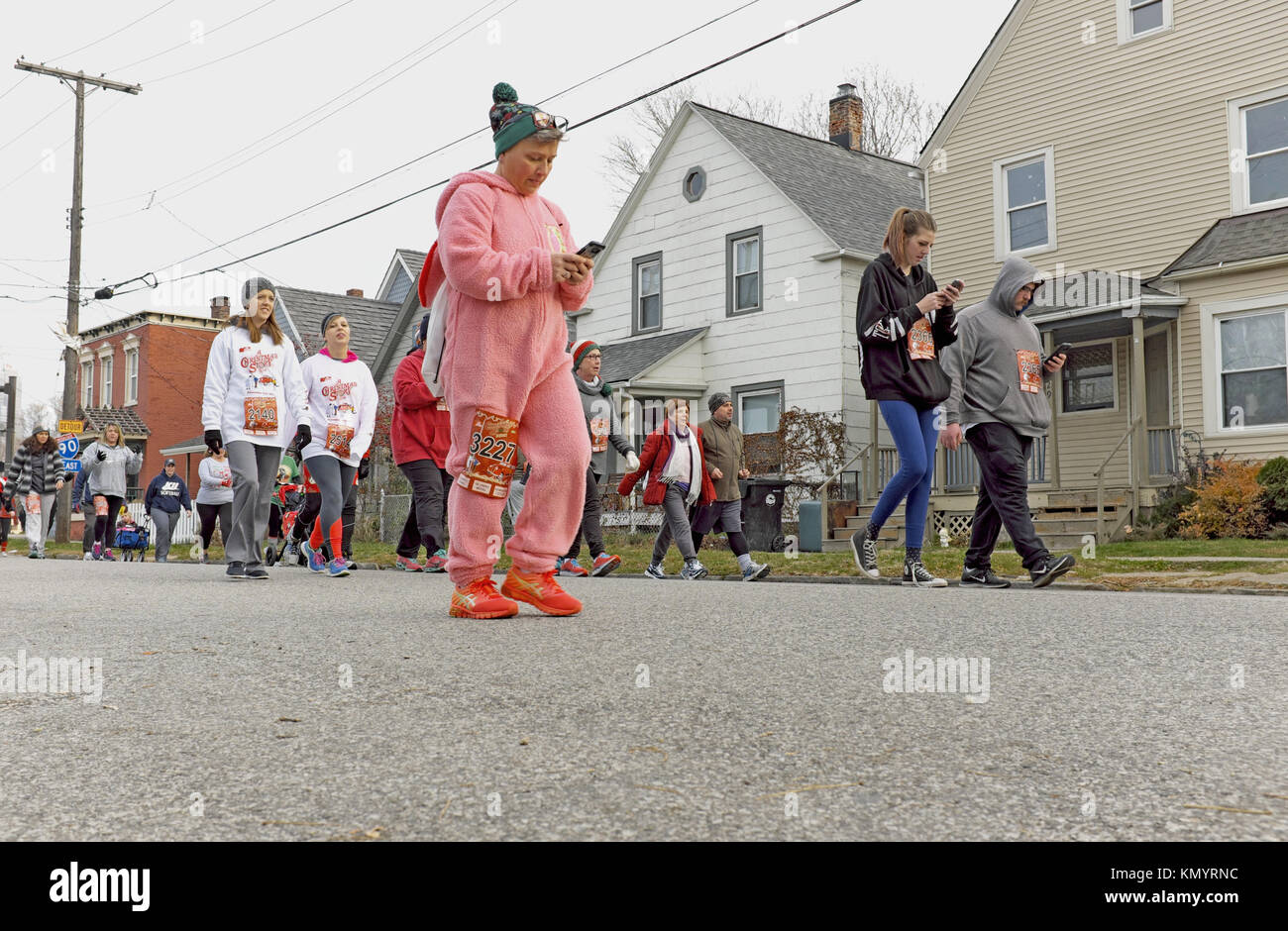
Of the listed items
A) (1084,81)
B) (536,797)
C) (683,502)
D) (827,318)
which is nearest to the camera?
(536,797)

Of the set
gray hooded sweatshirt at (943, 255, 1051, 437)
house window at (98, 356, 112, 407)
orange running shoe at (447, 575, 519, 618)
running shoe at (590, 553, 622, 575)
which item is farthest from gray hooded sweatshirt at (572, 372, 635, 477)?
house window at (98, 356, 112, 407)

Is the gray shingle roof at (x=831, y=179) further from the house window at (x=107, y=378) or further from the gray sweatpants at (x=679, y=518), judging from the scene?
the house window at (x=107, y=378)

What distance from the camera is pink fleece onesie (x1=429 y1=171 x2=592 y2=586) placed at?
4664 millimetres

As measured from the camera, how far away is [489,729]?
262 centimetres

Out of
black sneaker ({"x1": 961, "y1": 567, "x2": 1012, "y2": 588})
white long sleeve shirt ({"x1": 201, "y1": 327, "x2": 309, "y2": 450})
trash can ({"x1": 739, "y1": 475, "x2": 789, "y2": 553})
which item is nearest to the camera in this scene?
black sneaker ({"x1": 961, "y1": 567, "x2": 1012, "y2": 588})

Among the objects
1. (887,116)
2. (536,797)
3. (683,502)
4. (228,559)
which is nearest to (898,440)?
(683,502)

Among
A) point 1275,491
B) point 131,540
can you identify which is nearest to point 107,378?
point 131,540

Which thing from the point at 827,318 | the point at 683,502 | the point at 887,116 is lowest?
the point at 683,502

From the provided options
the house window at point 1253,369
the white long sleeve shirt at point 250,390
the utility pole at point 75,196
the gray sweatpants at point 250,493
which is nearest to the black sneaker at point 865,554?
the white long sleeve shirt at point 250,390

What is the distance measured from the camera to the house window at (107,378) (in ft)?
136

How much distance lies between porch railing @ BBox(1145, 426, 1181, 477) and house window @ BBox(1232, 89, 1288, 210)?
136 inches

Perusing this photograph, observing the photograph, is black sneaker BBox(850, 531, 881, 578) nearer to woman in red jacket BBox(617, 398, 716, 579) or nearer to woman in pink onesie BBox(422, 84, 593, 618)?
woman in red jacket BBox(617, 398, 716, 579)
